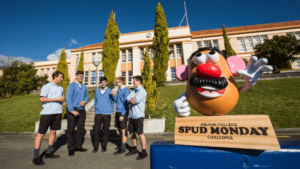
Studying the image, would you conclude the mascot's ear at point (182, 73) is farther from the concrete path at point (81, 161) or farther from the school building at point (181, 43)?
the school building at point (181, 43)

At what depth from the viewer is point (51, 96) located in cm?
319

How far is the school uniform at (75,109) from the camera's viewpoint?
3.50 metres

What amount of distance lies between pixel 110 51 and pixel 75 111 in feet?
40.7

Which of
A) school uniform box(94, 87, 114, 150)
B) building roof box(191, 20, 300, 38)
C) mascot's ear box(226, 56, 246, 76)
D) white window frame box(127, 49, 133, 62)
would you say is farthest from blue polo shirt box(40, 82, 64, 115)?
building roof box(191, 20, 300, 38)

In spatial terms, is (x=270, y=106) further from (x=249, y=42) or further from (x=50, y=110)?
(x=249, y=42)

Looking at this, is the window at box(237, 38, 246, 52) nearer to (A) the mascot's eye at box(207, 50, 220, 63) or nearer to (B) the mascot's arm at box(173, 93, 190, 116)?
(A) the mascot's eye at box(207, 50, 220, 63)

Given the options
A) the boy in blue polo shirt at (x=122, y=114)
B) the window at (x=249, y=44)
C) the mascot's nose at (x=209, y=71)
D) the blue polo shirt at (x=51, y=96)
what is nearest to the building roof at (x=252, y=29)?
the window at (x=249, y=44)

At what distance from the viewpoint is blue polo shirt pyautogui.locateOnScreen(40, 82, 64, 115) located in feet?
10.1

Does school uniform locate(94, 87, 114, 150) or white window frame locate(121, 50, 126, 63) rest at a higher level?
white window frame locate(121, 50, 126, 63)

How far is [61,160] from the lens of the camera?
3.13m

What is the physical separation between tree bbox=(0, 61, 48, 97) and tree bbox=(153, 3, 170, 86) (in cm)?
2152

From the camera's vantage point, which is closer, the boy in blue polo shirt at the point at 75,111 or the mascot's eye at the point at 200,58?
the mascot's eye at the point at 200,58

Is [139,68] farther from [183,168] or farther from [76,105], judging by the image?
[183,168]

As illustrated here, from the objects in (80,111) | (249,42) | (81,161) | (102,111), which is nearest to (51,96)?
(80,111)
